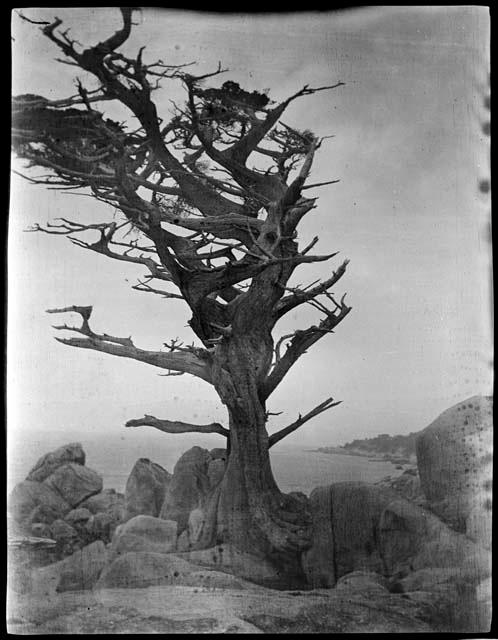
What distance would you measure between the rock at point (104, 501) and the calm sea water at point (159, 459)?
0.02 m

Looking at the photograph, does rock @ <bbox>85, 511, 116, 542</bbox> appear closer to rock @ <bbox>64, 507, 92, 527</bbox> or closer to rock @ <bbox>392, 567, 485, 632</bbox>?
rock @ <bbox>64, 507, 92, 527</bbox>

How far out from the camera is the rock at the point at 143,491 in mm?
2623

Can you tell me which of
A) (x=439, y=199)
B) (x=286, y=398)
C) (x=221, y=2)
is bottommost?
(x=286, y=398)

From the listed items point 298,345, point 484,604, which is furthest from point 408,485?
point 298,345

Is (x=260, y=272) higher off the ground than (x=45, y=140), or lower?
lower

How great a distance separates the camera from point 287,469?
2648mm

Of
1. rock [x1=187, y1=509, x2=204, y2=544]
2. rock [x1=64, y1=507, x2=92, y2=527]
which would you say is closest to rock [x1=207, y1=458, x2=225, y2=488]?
rock [x1=187, y1=509, x2=204, y2=544]

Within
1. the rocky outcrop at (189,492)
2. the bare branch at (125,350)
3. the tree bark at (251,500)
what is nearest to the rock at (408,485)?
the tree bark at (251,500)

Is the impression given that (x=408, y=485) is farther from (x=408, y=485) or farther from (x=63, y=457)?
(x=63, y=457)

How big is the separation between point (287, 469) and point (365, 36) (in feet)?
5.13

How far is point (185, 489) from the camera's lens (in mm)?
2635

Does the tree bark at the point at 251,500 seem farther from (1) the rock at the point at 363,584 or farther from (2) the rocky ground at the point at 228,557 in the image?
(1) the rock at the point at 363,584

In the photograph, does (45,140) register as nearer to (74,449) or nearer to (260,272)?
(260,272)

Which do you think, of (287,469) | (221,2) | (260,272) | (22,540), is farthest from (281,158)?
(22,540)
